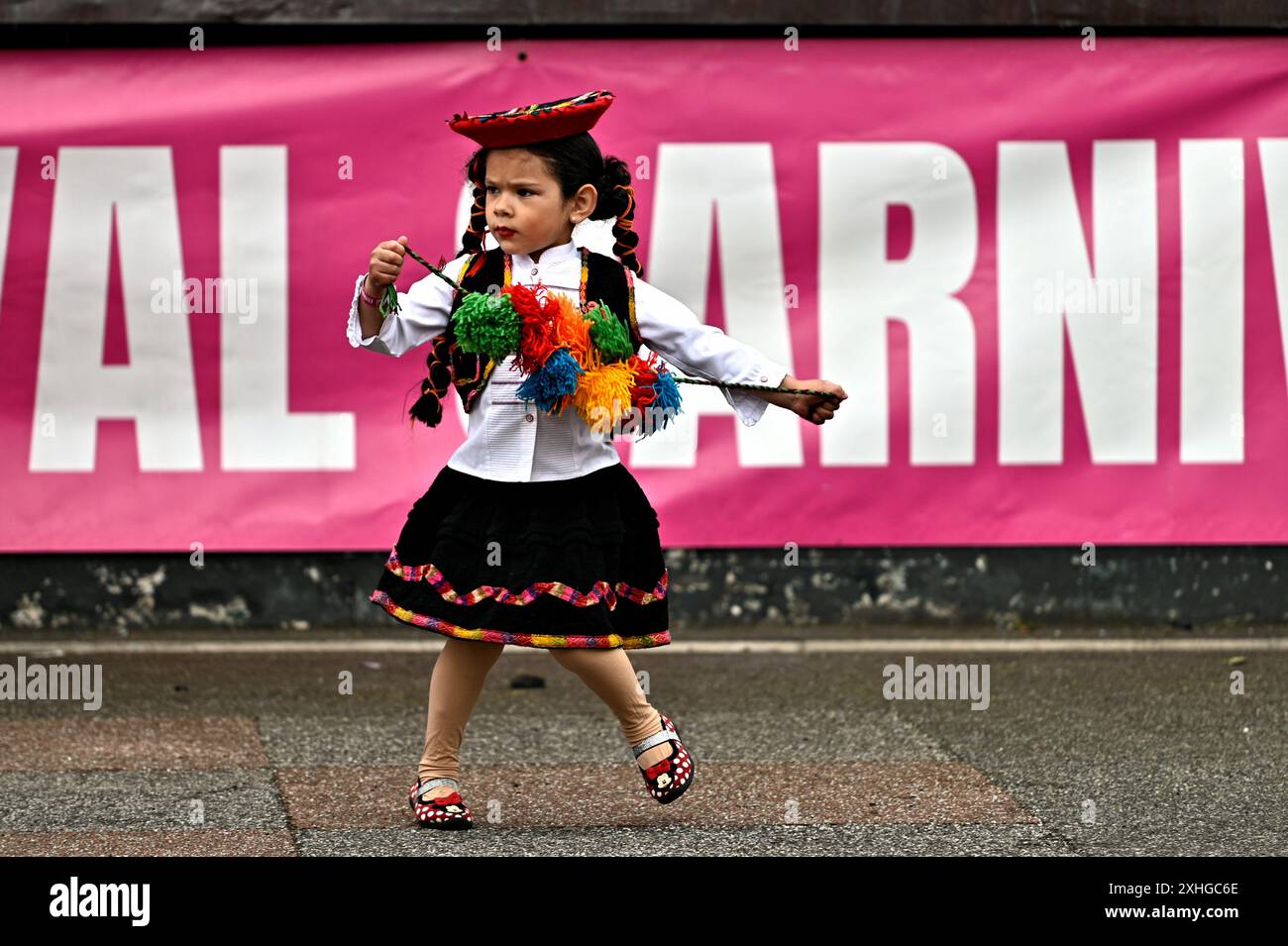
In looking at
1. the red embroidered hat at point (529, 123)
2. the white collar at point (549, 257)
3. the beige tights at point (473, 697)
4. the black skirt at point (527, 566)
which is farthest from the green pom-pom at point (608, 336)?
the beige tights at point (473, 697)

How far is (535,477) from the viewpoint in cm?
482

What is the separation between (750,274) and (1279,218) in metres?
2.06

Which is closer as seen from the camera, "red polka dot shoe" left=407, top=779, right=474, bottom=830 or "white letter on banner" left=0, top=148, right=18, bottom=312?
"red polka dot shoe" left=407, top=779, right=474, bottom=830

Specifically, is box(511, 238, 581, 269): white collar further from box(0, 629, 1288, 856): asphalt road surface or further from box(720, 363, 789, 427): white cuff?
box(0, 629, 1288, 856): asphalt road surface

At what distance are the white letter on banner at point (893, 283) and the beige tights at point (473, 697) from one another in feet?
9.99

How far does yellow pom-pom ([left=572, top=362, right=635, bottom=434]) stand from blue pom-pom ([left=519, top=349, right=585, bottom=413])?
0.04 meters

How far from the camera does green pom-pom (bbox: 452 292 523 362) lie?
4664 millimetres

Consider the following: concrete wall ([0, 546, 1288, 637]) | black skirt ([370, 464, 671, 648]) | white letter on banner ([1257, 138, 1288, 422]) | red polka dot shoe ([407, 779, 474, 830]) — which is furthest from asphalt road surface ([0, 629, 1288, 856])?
white letter on banner ([1257, 138, 1288, 422])

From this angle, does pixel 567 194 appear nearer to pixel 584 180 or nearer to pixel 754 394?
pixel 584 180

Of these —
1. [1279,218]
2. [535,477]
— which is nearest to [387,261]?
[535,477]

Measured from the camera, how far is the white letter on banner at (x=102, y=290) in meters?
7.69

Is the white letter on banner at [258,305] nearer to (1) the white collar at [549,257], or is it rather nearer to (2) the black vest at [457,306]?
(2) the black vest at [457,306]

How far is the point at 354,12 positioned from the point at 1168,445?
3.55 meters

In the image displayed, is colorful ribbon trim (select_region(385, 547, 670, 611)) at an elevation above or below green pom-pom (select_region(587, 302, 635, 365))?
below
